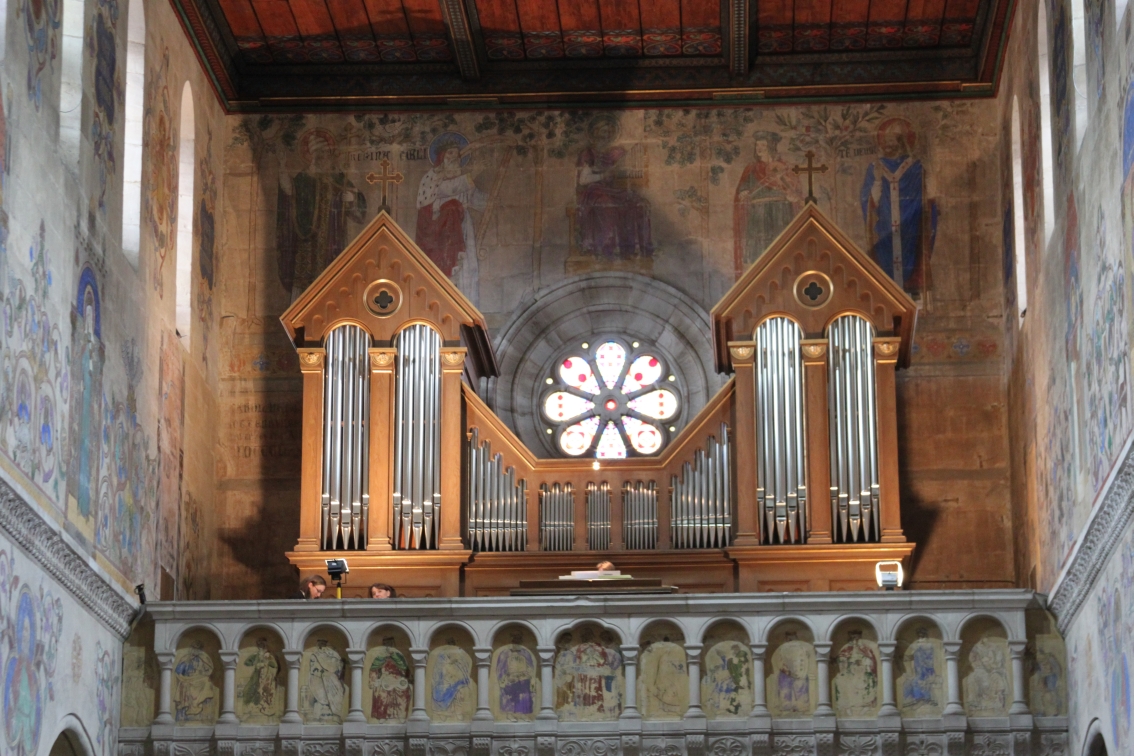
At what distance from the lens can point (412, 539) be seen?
819 inches

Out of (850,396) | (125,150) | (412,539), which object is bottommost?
(412,539)

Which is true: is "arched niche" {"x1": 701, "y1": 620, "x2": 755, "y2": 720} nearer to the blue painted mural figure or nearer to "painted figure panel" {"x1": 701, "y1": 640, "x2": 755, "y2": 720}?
"painted figure panel" {"x1": 701, "y1": 640, "x2": 755, "y2": 720}

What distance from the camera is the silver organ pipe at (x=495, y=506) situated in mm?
21141

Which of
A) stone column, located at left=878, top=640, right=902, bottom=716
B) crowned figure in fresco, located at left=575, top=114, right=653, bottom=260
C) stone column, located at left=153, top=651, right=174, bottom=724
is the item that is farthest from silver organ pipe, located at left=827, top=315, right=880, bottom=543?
stone column, located at left=153, top=651, right=174, bottom=724

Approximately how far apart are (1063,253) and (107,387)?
860 centimetres

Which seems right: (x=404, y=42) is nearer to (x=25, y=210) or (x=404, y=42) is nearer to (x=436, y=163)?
(x=436, y=163)

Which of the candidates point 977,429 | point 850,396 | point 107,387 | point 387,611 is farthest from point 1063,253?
point 107,387

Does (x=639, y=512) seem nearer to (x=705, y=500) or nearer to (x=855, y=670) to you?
(x=705, y=500)

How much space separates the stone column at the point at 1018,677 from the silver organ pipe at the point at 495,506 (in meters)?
5.36

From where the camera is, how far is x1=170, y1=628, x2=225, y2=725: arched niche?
18.6 meters

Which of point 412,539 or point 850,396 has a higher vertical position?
point 850,396

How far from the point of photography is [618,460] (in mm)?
21344

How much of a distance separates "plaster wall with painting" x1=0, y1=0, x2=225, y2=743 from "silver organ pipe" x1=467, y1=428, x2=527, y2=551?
3.09 m

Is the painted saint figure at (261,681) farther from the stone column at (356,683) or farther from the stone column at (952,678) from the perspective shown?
the stone column at (952,678)
